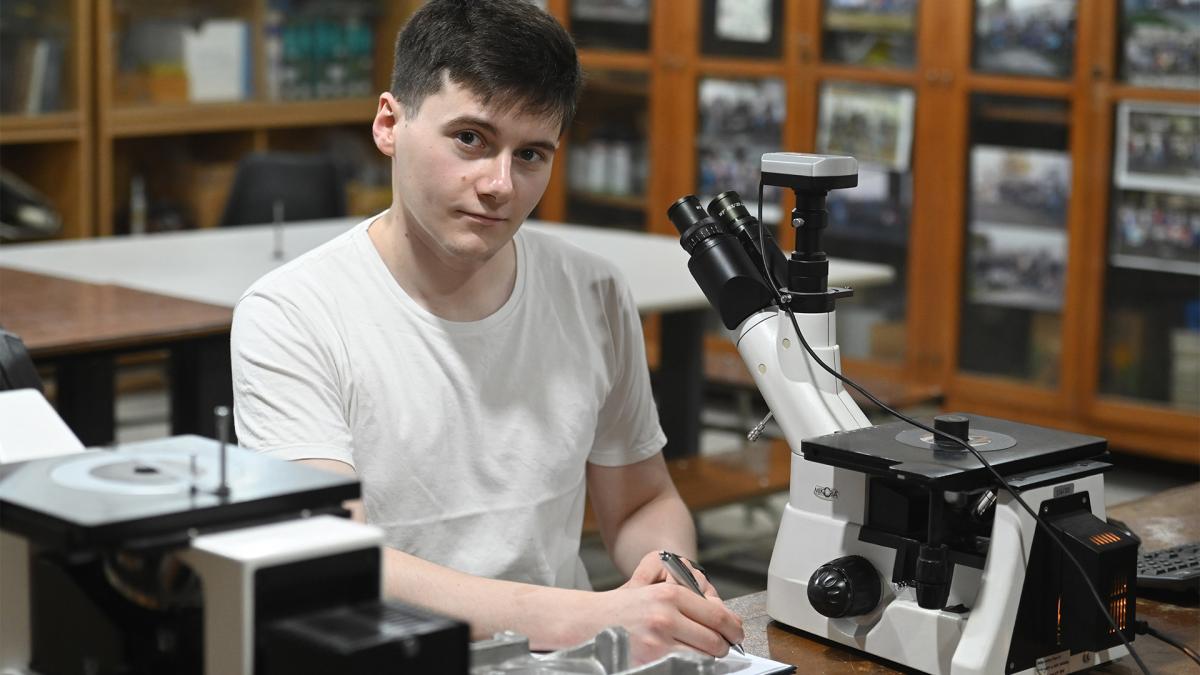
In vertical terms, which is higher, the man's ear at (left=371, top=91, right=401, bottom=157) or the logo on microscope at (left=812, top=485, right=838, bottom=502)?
the man's ear at (left=371, top=91, right=401, bottom=157)

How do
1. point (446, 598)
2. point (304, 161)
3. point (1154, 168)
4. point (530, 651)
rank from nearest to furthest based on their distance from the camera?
1. point (530, 651)
2. point (446, 598)
3. point (1154, 168)
4. point (304, 161)

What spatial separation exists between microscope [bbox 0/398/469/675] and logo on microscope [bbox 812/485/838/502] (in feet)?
1.77

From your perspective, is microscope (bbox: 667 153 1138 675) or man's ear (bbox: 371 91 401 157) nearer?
microscope (bbox: 667 153 1138 675)

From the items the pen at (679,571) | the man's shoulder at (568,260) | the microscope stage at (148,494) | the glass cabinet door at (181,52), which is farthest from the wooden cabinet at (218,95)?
the microscope stage at (148,494)

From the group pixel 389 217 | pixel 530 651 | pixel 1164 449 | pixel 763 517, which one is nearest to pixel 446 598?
pixel 530 651

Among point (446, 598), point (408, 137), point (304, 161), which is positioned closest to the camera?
point (446, 598)

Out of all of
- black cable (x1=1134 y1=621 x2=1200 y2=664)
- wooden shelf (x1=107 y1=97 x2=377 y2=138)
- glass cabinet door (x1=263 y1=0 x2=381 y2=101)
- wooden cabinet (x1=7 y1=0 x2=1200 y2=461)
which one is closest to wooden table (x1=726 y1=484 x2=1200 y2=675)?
black cable (x1=1134 y1=621 x2=1200 y2=664)

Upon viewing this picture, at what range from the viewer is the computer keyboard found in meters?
1.60

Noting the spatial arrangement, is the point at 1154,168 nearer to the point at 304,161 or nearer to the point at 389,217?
the point at 304,161

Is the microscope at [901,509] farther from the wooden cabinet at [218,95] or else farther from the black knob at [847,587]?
the wooden cabinet at [218,95]

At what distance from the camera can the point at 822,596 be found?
1.40m

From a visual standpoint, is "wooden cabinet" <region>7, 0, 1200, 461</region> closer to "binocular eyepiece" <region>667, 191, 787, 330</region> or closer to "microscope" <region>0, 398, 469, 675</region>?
"binocular eyepiece" <region>667, 191, 787, 330</region>

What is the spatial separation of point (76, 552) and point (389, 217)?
784 millimetres

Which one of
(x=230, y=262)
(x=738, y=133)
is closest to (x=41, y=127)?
(x=230, y=262)
